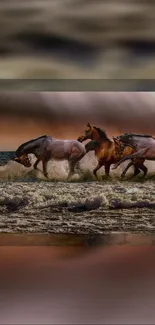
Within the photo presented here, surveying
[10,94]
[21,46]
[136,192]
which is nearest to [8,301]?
[136,192]

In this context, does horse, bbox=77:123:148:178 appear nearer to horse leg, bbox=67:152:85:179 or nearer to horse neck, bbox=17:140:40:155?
horse leg, bbox=67:152:85:179

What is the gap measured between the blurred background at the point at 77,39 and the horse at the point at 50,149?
0.45m

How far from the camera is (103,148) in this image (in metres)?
3.81

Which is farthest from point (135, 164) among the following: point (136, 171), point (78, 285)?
point (78, 285)

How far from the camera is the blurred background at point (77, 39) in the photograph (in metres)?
3.49

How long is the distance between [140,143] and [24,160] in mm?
810

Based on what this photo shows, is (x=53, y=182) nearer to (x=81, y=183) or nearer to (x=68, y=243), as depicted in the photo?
(x=81, y=183)

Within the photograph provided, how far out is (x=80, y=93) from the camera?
379 centimetres

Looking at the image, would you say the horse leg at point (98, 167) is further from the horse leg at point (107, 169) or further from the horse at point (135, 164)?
the horse at point (135, 164)

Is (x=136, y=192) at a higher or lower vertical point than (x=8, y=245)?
higher

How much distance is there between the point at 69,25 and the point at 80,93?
48 centimetres

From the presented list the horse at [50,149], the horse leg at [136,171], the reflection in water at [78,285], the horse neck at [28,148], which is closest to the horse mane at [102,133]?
the horse at [50,149]

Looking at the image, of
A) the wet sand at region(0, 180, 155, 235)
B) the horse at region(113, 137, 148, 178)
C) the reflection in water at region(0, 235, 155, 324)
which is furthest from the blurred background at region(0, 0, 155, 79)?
the reflection in water at region(0, 235, 155, 324)

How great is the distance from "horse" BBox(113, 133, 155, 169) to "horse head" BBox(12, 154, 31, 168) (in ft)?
1.99
